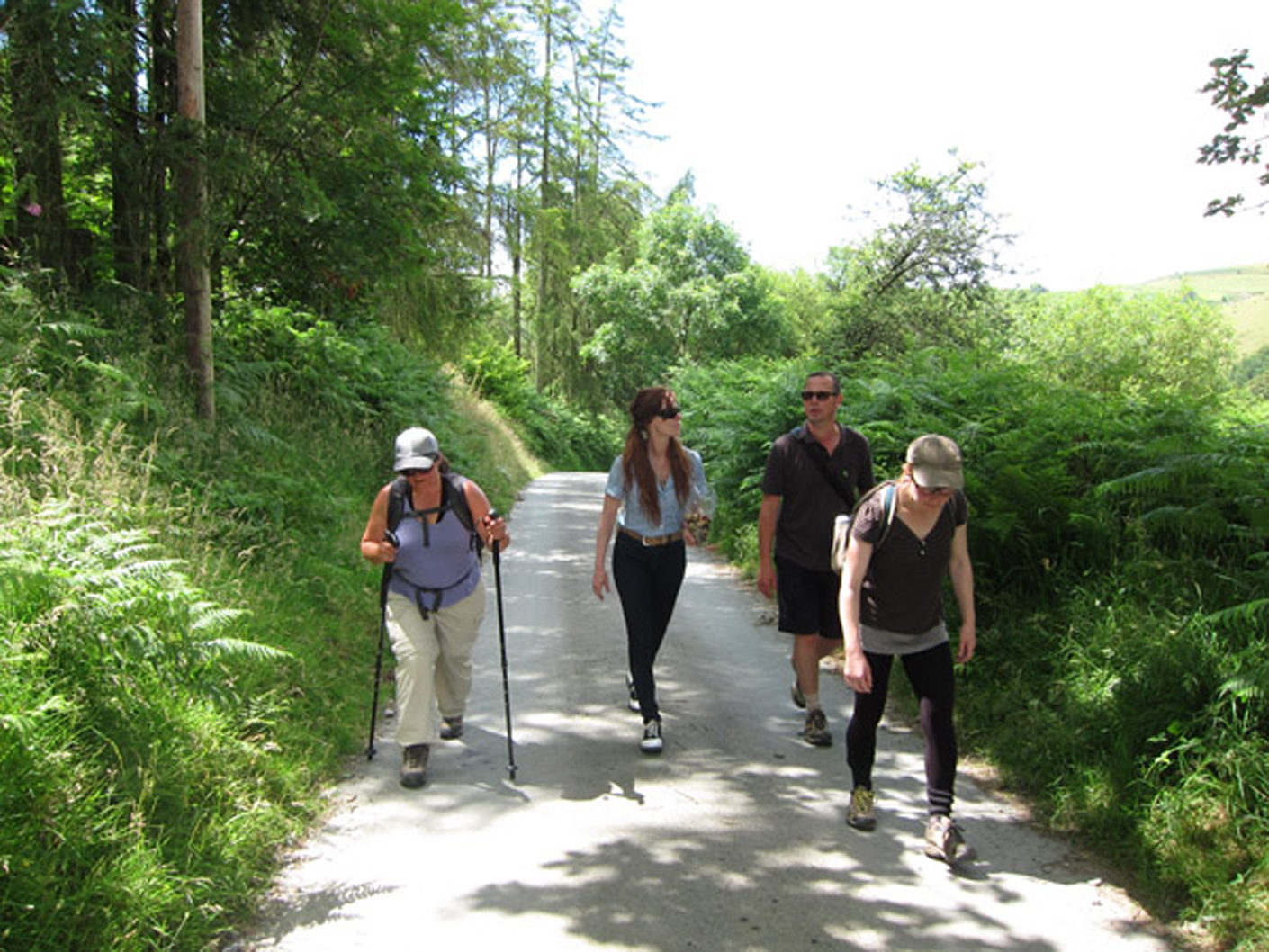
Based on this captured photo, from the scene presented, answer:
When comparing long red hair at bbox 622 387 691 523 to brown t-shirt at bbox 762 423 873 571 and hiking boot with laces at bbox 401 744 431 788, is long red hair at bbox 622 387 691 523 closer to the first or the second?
brown t-shirt at bbox 762 423 873 571

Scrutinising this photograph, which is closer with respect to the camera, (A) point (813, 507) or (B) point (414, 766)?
(B) point (414, 766)

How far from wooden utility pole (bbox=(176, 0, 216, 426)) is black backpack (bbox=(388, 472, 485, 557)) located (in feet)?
16.1

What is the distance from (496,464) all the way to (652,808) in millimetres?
16945

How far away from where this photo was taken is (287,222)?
1016cm

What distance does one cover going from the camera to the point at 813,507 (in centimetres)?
538

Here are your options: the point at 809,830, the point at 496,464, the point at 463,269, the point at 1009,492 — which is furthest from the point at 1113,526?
the point at 496,464

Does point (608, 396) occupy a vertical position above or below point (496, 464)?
above

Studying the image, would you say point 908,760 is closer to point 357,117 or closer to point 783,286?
point 357,117

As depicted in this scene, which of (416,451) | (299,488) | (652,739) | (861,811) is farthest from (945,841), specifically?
(299,488)

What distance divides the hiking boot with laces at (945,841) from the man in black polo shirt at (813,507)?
138cm

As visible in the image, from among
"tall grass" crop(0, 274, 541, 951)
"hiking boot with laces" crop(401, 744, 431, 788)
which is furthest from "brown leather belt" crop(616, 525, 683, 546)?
"tall grass" crop(0, 274, 541, 951)

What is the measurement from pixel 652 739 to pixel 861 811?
4.59 ft

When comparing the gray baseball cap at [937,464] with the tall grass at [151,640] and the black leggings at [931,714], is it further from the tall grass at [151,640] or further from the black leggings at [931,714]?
the tall grass at [151,640]

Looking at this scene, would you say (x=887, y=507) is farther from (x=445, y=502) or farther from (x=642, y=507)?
(x=445, y=502)
